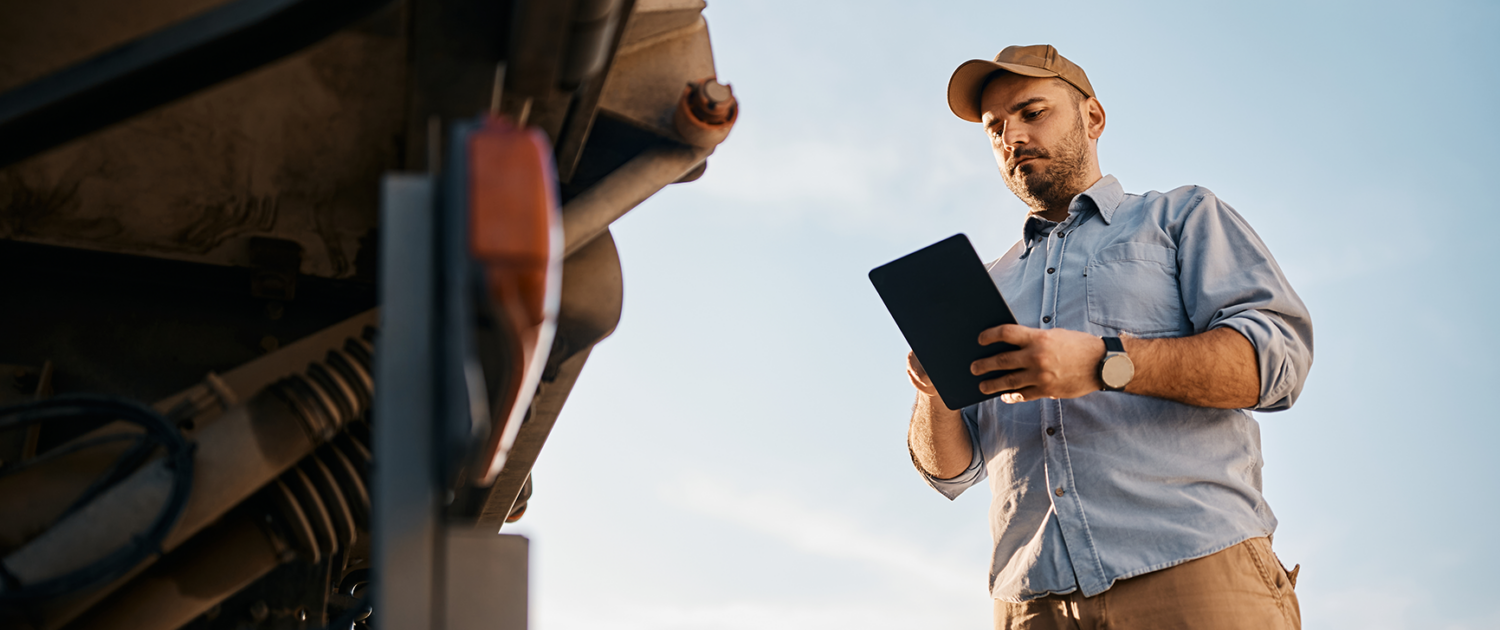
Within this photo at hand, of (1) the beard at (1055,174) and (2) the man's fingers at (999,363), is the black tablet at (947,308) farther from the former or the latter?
(1) the beard at (1055,174)

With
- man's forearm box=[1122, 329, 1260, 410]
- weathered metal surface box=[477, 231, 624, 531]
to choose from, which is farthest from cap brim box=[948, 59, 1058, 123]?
weathered metal surface box=[477, 231, 624, 531]

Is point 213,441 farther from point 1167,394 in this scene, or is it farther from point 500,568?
point 1167,394

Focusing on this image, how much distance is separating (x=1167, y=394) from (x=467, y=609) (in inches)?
56.5

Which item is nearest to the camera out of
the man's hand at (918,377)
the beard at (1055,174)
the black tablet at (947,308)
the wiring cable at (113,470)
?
the wiring cable at (113,470)

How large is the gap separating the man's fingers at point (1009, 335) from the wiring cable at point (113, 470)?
1312 millimetres

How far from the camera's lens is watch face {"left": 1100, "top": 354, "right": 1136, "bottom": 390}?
74.0 inches

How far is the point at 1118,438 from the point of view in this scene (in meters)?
2.04

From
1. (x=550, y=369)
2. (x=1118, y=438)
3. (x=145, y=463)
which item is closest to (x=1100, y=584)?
(x=1118, y=438)

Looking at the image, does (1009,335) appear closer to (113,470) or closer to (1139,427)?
(1139,427)

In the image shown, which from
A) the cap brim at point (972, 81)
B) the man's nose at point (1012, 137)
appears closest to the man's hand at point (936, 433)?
the man's nose at point (1012, 137)

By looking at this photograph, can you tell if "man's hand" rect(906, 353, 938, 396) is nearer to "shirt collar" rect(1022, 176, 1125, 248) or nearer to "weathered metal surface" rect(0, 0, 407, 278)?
"shirt collar" rect(1022, 176, 1125, 248)

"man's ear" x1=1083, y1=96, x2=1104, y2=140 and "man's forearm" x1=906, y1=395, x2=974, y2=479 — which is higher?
"man's ear" x1=1083, y1=96, x2=1104, y2=140

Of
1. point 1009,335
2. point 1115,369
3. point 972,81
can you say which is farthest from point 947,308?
point 972,81

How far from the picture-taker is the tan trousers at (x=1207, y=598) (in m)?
1.80
